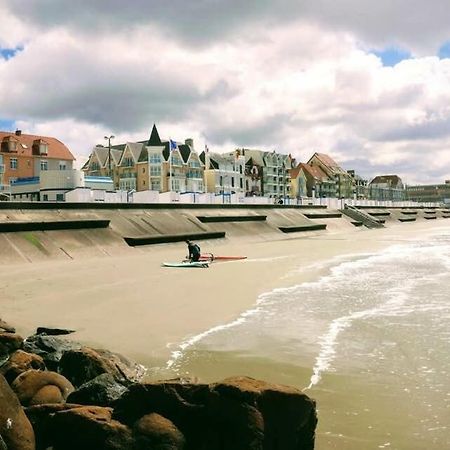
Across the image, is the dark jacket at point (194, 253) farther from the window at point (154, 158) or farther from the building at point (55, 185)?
the window at point (154, 158)

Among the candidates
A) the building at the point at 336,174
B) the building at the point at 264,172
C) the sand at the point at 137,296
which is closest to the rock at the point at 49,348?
the sand at the point at 137,296

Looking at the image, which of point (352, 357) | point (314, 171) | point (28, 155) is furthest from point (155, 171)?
point (352, 357)

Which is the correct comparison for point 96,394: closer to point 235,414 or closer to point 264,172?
point 235,414

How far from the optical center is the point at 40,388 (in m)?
6.82

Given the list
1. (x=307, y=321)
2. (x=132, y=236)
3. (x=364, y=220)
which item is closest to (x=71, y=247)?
(x=132, y=236)

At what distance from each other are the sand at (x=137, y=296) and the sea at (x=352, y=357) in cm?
78

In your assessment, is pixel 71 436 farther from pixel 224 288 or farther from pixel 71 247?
pixel 71 247

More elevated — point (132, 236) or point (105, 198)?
point (105, 198)

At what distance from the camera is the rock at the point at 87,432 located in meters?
5.32

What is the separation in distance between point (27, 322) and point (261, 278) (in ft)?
35.9

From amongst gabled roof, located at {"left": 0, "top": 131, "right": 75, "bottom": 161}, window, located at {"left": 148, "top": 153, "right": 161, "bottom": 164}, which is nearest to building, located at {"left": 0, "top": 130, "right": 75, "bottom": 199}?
gabled roof, located at {"left": 0, "top": 131, "right": 75, "bottom": 161}

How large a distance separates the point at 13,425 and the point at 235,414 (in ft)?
7.59

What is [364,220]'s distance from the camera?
277ft

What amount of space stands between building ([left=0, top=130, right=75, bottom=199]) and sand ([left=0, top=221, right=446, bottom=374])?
2554 inches
